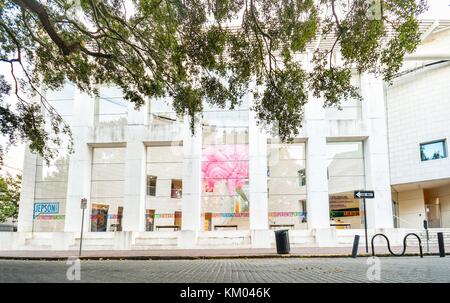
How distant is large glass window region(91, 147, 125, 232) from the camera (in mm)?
25375

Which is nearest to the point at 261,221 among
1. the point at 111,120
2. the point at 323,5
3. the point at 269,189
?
the point at 269,189

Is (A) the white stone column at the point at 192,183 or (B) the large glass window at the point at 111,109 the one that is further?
(B) the large glass window at the point at 111,109

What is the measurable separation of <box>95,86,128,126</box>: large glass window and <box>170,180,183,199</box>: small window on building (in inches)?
204

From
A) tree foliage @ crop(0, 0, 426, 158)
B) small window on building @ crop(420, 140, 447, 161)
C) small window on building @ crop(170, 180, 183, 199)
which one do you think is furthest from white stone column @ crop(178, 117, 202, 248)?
small window on building @ crop(420, 140, 447, 161)

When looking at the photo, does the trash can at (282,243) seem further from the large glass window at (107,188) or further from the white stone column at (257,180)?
the large glass window at (107,188)

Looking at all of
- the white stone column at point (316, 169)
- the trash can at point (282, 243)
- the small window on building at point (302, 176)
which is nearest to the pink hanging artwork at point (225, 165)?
the small window on building at point (302, 176)

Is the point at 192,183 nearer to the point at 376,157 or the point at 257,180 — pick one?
the point at 257,180

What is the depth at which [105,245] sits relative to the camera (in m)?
23.3

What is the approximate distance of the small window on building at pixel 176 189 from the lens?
25.1m

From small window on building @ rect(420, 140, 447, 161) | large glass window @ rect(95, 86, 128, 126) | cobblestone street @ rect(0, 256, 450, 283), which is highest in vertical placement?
large glass window @ rect(95, 86, 128, 126)

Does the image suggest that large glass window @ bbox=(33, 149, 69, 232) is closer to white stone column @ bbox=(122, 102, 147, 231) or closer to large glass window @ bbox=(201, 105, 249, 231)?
white stone column @ bbox=(122, 102, 147, 231)

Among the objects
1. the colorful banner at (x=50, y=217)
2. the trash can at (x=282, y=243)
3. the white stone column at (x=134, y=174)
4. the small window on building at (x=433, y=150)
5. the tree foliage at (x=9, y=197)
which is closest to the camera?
the trash can at (x=282, y=243)

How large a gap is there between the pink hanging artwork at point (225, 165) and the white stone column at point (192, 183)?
0.67 meters

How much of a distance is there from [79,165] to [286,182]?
12631 mm
